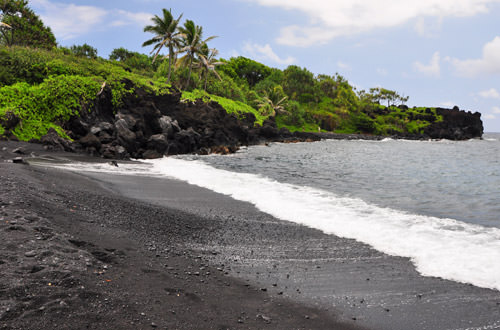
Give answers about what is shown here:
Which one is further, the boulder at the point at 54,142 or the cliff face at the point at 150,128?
the cliff face at the point at 150,128

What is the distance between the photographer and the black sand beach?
344 cm

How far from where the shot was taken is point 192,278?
465 centimetres

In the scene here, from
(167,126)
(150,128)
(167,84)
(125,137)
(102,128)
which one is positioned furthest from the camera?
(167,84)

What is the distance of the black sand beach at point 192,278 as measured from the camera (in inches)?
135

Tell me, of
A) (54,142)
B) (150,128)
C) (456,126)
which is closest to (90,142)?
(54,142)

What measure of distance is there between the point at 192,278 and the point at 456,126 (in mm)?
120042

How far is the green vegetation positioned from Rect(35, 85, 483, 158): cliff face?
0.94m

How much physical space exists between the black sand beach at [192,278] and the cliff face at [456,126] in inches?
4264

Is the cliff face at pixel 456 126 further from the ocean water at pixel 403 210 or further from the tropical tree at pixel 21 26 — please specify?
the tropical tree at pixel 21 26

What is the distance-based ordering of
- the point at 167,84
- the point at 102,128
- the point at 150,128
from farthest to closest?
the point at 167,84 < the point at 150,128 < the point at 102,128

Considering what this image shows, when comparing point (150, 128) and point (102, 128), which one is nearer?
point (102, 128)

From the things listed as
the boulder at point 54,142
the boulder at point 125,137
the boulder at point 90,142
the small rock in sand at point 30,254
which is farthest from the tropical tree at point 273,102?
the small rock in sand at point 30,254

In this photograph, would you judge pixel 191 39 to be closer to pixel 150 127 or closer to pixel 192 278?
pixel 150 127

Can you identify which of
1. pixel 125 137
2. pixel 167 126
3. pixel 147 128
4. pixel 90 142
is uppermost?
pixel 167 126
